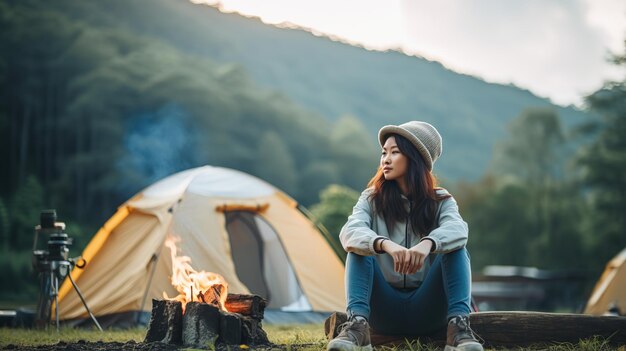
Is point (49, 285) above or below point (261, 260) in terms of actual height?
below

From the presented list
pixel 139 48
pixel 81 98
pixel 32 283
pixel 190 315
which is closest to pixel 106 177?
pixel 81 98

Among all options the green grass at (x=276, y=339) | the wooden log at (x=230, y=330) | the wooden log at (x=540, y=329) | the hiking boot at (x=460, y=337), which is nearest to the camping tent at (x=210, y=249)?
the green grass at (x=276, y=339)

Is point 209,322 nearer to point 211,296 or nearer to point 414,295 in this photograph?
point 211,296

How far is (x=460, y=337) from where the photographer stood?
3.71m

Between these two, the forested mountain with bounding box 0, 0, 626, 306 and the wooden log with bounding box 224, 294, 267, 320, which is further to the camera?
the forested mountain with bounding box 0, 0, 626, 306

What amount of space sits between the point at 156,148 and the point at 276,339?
28476 millimetres

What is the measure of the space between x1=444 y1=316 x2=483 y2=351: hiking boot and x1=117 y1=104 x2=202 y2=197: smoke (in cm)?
2722

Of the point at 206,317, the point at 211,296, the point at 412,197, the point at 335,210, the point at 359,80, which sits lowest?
the point at 206,317

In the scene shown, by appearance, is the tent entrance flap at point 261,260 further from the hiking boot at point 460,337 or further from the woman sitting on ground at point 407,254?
the hiking boot at point 460,337

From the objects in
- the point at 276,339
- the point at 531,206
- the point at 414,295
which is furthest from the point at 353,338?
the point at 531,206

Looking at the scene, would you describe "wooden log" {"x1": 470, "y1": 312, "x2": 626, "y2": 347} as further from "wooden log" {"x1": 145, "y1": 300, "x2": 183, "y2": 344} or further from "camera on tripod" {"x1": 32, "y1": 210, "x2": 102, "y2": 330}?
"camera on tripod" {"x1": 32, "y1": 210, "x2": 102, "y2": 330}

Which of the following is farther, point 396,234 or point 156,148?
point 156,148

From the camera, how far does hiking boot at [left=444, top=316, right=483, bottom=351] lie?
3.62 meters

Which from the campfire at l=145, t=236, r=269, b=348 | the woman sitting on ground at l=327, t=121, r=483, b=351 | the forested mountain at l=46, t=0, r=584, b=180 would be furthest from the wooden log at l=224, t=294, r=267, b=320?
the forested mountain at l=46, t=0, r=584, b=180
